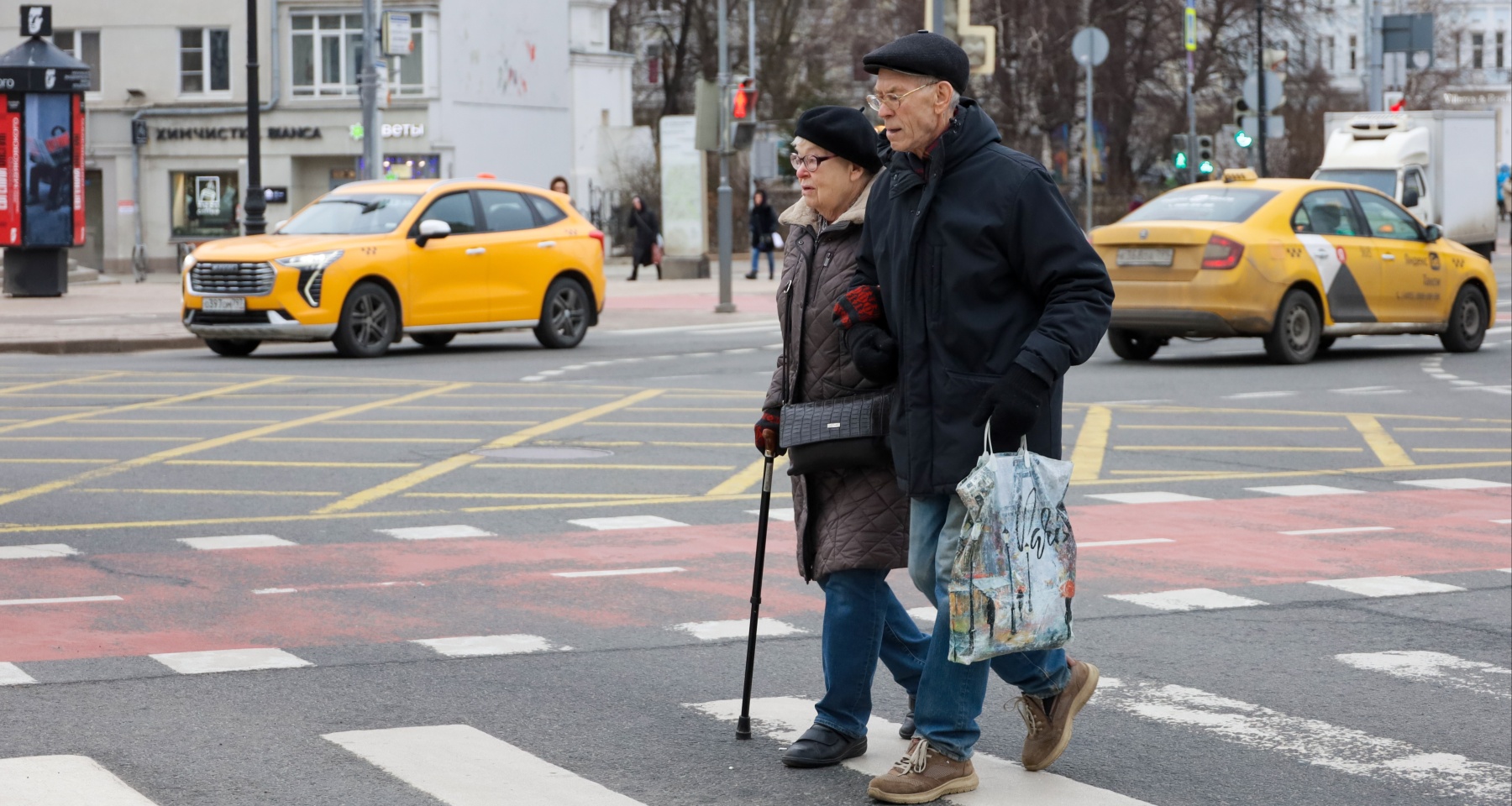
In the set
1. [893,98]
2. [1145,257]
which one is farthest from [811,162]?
[1145,257]

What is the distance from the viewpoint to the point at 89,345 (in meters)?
22.5

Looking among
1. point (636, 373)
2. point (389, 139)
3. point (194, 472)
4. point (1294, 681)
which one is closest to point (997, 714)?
point (1294, 681)

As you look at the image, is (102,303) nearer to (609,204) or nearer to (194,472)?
Answer: (194,472)

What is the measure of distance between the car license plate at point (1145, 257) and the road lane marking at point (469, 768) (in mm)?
13787

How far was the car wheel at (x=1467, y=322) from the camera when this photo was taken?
21.0 meters

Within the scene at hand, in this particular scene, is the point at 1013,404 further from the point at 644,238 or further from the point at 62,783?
the point at 644,238

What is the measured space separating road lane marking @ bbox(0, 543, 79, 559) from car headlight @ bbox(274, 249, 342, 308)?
11.1 meters

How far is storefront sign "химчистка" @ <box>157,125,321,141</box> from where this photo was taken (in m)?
53.0

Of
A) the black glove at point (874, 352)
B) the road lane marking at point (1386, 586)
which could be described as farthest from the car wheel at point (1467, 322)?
the black glove at point (874, 352)

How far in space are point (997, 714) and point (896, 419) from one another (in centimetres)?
140

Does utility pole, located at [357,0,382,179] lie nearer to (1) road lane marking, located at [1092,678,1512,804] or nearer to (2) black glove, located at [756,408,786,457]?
(1) road lane marking, located at [1092,678,1512,804]

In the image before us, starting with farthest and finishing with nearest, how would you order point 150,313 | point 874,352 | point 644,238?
1. point 644,238
2. point 150,313
3. point 874,352

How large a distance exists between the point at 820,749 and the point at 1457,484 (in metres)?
7.18

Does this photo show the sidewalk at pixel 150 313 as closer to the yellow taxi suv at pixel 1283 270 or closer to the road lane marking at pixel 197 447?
the yellow taxi suv at pixel 1283 270
